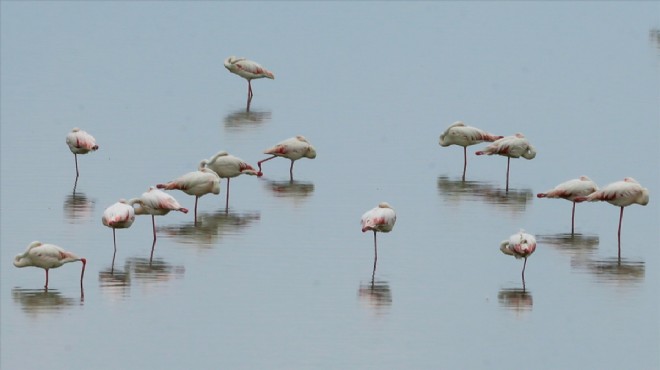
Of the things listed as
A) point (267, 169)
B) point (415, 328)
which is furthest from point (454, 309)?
point (267, 169)

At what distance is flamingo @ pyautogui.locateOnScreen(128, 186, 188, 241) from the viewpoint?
15648mm

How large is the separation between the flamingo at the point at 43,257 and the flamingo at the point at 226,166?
12.6 feet

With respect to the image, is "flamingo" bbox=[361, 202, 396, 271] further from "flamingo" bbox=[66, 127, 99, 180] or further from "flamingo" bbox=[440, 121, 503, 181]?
"flamingo" bbox=[66, 127, 99, 180]

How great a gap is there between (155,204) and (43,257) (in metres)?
1.98

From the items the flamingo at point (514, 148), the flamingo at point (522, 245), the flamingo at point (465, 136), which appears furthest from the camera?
Result: the flamingo at point (465, 136)

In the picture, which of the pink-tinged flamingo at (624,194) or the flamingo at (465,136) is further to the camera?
the flamingo at (465,136)

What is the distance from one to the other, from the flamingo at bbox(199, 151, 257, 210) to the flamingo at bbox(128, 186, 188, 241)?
1.89 metres

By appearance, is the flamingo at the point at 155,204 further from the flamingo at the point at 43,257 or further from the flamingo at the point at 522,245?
the flamingo at the point at 522,245

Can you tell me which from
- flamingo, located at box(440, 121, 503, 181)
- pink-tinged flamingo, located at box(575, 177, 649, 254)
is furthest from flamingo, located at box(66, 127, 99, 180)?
pink-tinged flamingo, located at box(575, 177, 649, 254)

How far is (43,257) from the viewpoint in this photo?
45.5 ft

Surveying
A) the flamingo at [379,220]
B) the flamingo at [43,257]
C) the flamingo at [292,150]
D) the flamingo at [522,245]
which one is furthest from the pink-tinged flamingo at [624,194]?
the flamingo at [43,257]

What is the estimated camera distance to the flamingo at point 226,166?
58.0 ft

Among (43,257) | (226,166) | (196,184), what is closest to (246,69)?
(226,166)

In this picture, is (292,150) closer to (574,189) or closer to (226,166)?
(226,166)
